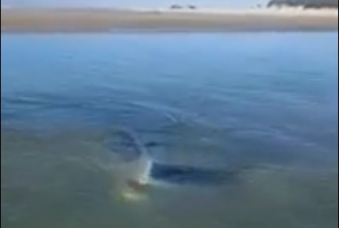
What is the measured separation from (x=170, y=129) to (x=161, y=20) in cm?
899

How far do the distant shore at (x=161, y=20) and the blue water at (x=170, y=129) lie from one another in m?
1.73

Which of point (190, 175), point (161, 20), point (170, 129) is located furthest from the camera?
point (161, 20)

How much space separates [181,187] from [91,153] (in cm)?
102

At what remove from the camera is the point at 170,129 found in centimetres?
604

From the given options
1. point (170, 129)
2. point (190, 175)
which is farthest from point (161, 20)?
point (190, 175)

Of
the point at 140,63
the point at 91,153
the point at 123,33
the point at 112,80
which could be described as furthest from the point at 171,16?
the point at 91,153

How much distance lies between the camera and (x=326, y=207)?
4160 millimetres

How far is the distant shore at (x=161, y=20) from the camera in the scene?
42.1ft

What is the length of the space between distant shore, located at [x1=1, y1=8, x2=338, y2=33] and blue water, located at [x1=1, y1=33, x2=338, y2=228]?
1.73m

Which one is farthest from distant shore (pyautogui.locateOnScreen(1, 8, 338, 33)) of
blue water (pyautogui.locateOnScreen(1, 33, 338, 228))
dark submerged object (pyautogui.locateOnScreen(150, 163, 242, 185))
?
dark submerged object (pyautogui.locateOnScreen(150, 163, 242, 185))

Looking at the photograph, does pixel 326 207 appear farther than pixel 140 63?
No

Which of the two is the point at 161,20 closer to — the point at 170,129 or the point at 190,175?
the point at 170,129

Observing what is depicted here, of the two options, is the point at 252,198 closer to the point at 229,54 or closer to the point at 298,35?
the point at 229,54

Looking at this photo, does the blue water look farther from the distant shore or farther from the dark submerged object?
the distant shore
